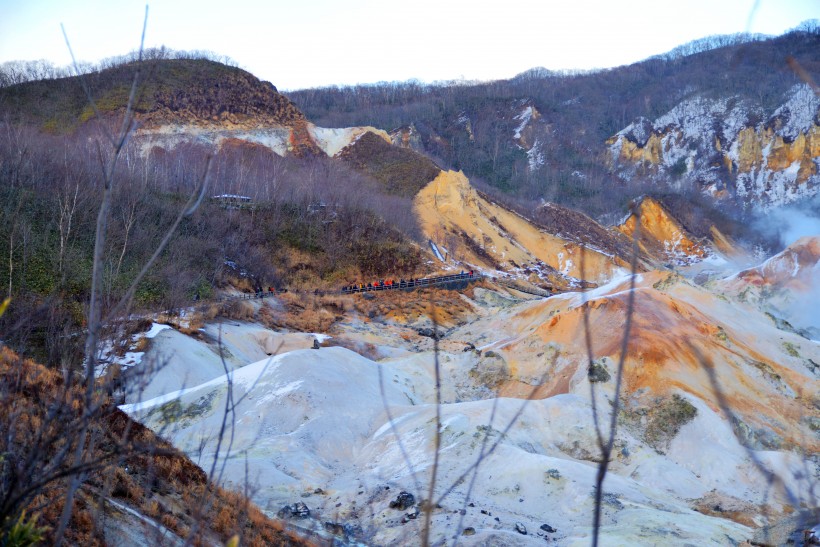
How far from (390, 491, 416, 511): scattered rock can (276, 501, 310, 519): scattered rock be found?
153 centimetres

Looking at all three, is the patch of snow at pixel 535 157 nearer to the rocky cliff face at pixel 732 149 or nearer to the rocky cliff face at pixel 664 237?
the rocky cliff face at pixel 732 149

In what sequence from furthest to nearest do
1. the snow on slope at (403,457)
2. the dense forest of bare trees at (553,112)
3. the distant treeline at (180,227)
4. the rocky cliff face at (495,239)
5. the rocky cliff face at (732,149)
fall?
the dense forest of bare trees at (553,112)
the rocky cliff face at (732,149)
the rocky cliff face at (495,239)
the distant treeline at (180,227)
the snow on slope at (403,457)

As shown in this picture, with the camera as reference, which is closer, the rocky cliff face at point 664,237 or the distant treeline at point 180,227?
the distant treeline at point 180,227

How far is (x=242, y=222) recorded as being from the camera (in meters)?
43.1

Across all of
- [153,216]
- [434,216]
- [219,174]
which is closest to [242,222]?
[153,216]

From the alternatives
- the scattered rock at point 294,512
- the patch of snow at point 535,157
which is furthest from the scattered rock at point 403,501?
the patch of snow at point 535,157

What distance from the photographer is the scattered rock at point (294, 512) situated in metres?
11.1

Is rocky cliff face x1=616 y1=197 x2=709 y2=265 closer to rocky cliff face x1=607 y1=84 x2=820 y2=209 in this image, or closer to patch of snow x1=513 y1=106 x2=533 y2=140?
rocky cliff face x1=607 y1=84 x2=820 y2=209

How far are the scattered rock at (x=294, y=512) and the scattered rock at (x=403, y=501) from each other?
153 centimetres

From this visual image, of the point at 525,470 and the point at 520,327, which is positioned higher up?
the point at 525,470

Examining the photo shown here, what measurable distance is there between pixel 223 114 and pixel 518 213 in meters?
32.4

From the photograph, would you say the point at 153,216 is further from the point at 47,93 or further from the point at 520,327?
the point at 47,93

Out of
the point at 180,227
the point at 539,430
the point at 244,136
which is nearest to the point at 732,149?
the point at 244,136

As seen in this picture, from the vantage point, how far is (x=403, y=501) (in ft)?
37.5
